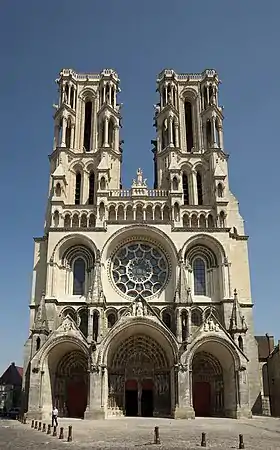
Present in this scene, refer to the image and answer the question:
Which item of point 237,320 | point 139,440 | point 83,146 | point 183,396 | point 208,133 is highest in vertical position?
point 208,133

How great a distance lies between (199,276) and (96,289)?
8714mm

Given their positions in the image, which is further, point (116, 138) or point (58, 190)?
point (116, 138)

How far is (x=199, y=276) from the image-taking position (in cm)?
3841

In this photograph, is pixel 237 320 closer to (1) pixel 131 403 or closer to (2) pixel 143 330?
(2) pixel 143 330

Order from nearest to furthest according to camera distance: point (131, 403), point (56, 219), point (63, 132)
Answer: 1. point (131, 403)
2. point (56, 219)
3. point (63, 132)

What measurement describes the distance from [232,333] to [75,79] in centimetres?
2878

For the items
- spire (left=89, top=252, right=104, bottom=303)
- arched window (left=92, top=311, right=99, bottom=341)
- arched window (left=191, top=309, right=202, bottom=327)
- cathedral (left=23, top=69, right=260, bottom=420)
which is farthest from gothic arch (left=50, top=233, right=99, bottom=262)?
arched window (left=191, top=309, right=202, bottom=327)

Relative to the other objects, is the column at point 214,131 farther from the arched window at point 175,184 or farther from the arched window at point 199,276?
the arched window at point 199,276

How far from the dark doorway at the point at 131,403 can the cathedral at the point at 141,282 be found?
0.25 ft

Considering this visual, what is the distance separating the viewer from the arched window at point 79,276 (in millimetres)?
37875

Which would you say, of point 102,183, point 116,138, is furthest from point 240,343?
point 116,138

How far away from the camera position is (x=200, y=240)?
38.4 m

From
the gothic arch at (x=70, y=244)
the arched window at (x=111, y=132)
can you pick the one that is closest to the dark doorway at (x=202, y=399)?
the gothic arch at (x=70, y=244)

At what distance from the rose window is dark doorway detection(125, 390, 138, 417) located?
288 inches
